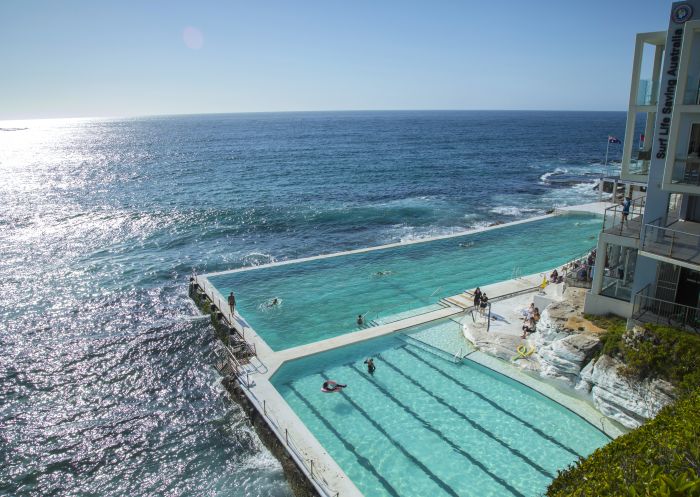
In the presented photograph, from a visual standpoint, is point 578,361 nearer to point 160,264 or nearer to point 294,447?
point 294,447

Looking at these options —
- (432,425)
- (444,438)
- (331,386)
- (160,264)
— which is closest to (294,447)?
(331,386)

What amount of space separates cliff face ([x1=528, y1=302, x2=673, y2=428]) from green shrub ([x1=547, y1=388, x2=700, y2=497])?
4.38 meters

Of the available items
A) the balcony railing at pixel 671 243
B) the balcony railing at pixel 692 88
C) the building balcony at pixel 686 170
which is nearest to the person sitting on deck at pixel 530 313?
the balcony railing at pixel 671 243

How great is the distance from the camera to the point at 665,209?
19078 millimetres

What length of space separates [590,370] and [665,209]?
23.9 feet

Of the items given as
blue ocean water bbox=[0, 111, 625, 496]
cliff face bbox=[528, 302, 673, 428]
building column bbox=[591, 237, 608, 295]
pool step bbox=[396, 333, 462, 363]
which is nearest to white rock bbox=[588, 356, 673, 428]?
cliff face bbox=[528, 302, 673, 428]

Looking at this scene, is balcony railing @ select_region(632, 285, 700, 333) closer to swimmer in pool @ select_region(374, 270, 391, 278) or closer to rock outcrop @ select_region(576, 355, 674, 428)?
rock outcrop @ select_region(576, 355, 674, 428)

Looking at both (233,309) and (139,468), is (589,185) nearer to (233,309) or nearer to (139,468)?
(233,309)

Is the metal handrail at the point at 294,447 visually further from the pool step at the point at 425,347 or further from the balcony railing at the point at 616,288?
the balcony railing at the point at 616,288

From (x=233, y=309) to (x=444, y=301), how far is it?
13074 mm

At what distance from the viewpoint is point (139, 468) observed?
19.2 meters

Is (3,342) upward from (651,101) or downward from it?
downward

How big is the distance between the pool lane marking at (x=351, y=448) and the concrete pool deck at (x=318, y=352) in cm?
96

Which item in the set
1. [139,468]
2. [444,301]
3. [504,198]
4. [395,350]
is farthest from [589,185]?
[139,468]
